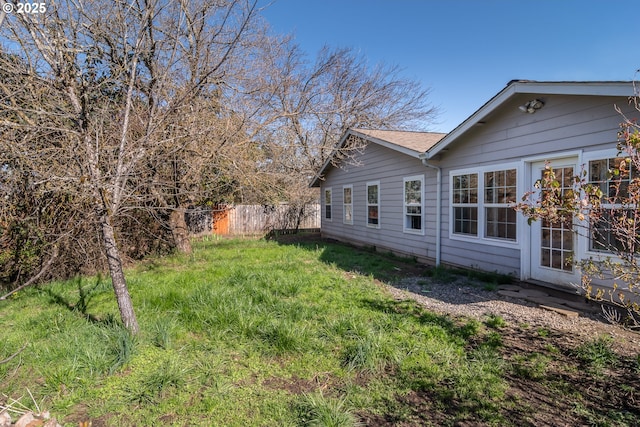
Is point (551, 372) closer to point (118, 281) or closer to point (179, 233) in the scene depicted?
point (118, 281)

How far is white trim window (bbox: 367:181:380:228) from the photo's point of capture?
1061cm

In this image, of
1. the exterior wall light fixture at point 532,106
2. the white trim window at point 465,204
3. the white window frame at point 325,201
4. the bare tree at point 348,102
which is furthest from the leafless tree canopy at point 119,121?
the bare tree at point 348,102

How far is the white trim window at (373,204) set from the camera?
1061 cm

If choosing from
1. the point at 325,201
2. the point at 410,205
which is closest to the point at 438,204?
the point at 410,205

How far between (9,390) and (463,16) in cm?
1744

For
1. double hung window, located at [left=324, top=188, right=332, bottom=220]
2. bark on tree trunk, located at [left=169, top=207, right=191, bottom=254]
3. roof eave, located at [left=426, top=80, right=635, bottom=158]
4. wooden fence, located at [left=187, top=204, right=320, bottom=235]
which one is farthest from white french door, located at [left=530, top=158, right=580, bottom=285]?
wooden fence, located at [left=187, top=204, right=320, bottom=235]

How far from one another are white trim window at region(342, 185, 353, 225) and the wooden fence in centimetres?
526

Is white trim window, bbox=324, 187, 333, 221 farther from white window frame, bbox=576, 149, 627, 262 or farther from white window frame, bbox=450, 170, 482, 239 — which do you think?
white window frame, bbox=576, 149, 627, 262

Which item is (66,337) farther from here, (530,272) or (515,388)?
(530,272)

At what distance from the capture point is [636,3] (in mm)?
6035

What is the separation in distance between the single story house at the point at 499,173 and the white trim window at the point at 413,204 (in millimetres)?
27

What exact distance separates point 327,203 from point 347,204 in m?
2.20

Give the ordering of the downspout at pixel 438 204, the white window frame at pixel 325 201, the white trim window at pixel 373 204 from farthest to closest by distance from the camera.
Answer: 1. the white window frame at pixel 325 201
2. the white trim window at pixel 373 204
3. the downspout at pixel 438 204

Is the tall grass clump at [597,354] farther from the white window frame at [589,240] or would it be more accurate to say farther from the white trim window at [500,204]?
the white trim window at [500,204]
